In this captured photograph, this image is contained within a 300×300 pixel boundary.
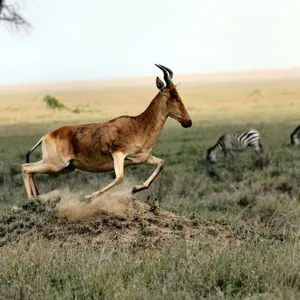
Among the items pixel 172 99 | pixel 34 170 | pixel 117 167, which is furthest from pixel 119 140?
pixel 34 170

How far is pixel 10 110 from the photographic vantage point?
70.2 meters

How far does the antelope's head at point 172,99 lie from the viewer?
10.1m

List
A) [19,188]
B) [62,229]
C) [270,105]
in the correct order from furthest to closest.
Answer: [270,105] < [19,188] < [62,229]

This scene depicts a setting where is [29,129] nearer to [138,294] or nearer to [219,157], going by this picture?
[219,157]

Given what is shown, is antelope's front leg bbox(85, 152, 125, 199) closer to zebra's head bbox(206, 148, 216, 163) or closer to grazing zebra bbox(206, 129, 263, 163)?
zebra's head bbox(206, 148, 216, 163)

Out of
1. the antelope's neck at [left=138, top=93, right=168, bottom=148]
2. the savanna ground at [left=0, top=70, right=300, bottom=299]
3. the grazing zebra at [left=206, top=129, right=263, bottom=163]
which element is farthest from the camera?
the grazing zebra at [left=206, top=129, right=263, bottom=163]

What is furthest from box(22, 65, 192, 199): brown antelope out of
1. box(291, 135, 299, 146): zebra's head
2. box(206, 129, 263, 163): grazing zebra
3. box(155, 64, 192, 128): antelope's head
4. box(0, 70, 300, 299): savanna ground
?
box(291, 135, 299, 146): zebra's head

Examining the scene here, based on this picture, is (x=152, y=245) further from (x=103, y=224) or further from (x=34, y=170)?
(x=34, y=170)

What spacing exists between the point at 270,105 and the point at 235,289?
63866mm

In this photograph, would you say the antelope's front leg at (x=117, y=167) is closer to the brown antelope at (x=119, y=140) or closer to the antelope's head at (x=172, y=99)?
the brown antelope at (x=119, y=140)

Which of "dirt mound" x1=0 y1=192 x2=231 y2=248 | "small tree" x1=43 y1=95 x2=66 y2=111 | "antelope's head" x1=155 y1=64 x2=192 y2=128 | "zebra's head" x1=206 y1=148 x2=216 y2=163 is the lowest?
"small tree" x1=43 y1=95 x2=66 y2=111

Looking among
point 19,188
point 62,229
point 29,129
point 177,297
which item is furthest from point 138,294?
point 29,129

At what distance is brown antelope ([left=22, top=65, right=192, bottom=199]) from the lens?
10078 mm

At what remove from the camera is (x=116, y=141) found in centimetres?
1005
